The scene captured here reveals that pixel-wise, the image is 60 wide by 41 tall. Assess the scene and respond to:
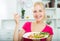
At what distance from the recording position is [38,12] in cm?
142

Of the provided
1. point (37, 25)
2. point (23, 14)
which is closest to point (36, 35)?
point (37, 25)

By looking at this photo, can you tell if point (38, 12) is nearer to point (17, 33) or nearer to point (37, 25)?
point (37, 25)

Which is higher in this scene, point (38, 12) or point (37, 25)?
point (38, 12)

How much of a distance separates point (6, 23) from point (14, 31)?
94 millimetres

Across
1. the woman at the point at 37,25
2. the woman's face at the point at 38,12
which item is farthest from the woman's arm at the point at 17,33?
the woman's face at the point at 38,12

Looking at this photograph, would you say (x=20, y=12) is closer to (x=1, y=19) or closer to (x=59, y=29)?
(x=1, y=19)

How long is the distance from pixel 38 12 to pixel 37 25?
109 millimetres

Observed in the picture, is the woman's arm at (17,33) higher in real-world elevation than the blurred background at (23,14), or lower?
lower

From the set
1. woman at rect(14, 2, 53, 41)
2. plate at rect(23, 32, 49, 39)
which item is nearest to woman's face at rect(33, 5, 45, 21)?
woman at rect(14, 2, 53, 41)

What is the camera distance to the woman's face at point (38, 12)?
1420mm

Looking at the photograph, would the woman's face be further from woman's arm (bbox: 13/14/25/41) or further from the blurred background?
woman's arm (bbox: 13/14/25/41)

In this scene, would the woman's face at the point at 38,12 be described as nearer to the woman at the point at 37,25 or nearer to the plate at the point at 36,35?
the woman at the point at 37,25

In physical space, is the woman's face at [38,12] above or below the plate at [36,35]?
above

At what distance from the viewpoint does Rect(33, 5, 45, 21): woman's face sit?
4.66 ft
